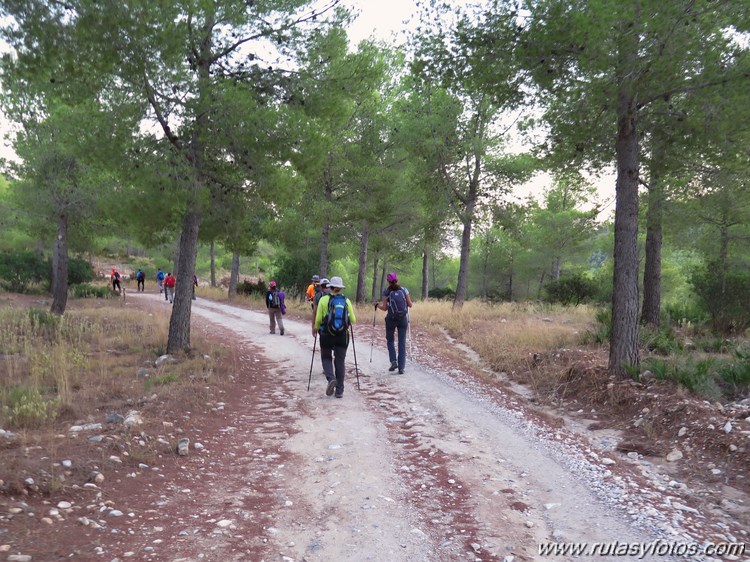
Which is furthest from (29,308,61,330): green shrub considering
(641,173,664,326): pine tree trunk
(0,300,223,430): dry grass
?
(641,173,664,326): pine tree trunk

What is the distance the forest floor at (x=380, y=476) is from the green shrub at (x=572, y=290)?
1690cm

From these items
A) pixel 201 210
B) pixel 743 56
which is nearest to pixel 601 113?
pixel 743 56

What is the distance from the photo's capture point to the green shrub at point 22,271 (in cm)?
2434

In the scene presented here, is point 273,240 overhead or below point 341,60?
below

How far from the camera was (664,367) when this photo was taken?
7.53 m

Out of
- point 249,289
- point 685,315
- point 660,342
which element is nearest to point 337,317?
point 660,342

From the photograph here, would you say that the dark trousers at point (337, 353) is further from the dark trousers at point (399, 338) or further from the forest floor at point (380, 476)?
the dark trousers at point (399, 338)

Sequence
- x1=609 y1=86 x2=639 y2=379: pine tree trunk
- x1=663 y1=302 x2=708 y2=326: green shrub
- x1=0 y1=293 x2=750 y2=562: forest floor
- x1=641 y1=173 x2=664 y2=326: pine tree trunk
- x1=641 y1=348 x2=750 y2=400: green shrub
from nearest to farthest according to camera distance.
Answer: x1=0 y1=293 x2=750 y2=562: forest floor → x1=641 y1=348 x2=750 y2=400: green shrub → x1=609 y1=86 x2=639 y2=379: pine tree trunk → x1=641 y1=173 x2=664 y2=326: pine tree trunk → x1=663 y1=302 x2=708 y2=326: green shrub

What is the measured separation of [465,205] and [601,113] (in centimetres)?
1212

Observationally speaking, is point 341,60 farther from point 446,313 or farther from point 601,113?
point 446,313

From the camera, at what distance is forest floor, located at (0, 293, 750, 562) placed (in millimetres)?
3465

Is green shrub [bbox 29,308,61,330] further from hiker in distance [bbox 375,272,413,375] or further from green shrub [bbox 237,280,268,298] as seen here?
green shrub [bbox 237,280,268,298]

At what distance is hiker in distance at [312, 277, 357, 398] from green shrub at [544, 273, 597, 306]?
735 inches

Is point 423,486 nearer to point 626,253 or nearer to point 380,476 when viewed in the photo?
point 380,476
